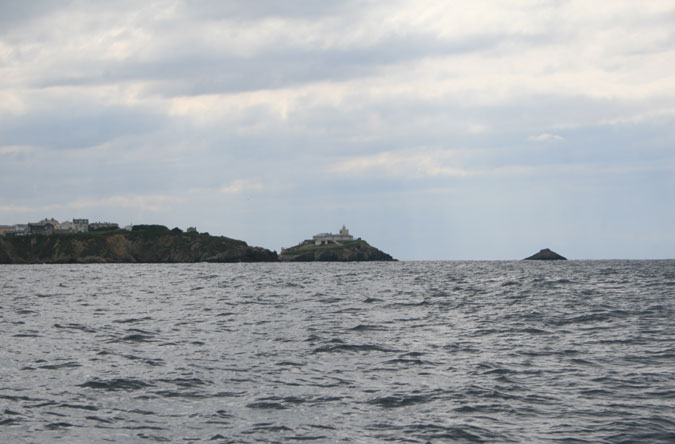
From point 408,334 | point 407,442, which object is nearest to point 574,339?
point 408,334

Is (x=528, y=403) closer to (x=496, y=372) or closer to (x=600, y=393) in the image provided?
(x=600, y=393)

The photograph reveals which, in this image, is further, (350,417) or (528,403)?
(528,403)

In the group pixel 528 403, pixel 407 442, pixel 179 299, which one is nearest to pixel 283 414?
pixel 407 442

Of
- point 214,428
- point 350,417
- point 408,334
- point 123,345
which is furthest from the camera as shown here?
point 408,334

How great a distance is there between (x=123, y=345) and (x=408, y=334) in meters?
13.3

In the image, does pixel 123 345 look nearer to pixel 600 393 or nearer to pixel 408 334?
pixel 408 334

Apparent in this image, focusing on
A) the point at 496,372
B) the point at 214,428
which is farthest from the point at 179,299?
the point at 214,428

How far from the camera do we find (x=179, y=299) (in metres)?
57.4

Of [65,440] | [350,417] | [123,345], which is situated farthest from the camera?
[123,345]

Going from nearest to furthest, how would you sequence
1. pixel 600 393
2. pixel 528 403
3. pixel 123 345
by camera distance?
pixel 528 403 < pixel 600 393 < pixel 123 345

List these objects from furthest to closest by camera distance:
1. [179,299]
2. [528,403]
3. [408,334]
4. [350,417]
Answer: [179,299] → [408,334] → [528,403] → [350,417]

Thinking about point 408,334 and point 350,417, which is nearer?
point 350,417

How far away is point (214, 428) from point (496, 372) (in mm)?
10664

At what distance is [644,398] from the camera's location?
17859 mm
